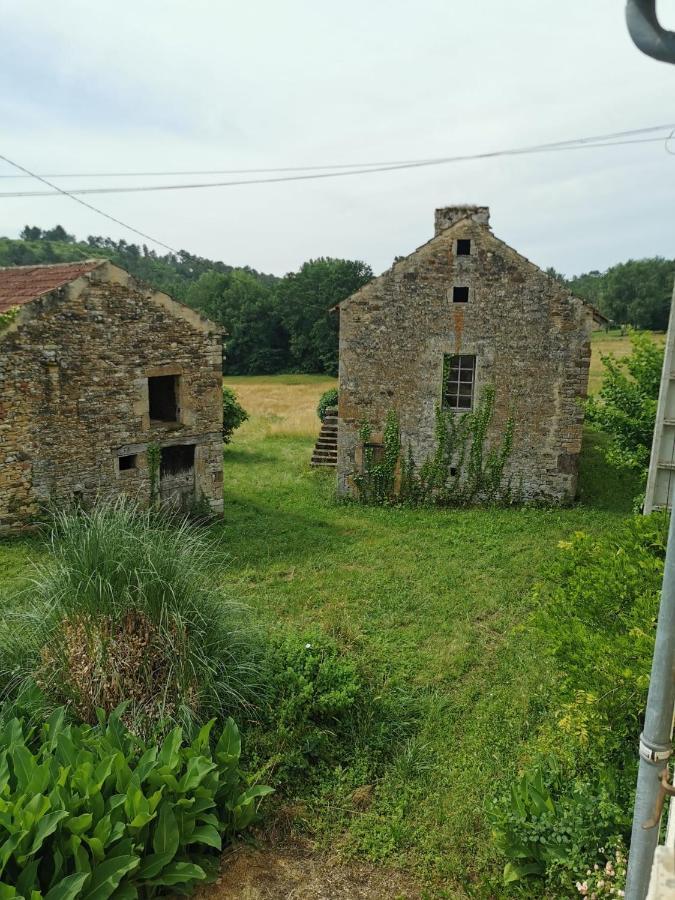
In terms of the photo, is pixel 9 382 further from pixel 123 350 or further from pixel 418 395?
pixel 418 395

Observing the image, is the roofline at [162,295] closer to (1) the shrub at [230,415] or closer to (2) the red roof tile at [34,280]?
(2) the red roof tile at [34,280]

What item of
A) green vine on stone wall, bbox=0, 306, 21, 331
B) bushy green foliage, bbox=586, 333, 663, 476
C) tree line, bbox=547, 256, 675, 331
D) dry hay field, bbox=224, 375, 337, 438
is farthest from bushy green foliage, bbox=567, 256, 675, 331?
green vine on stone wall, bbox=0, 306, 21, 331

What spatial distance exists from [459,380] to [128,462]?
727 centimetres

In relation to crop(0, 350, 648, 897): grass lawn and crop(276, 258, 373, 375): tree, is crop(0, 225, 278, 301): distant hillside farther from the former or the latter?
crop(0, 350, 648, 897): grass lawn

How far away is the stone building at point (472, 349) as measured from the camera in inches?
524

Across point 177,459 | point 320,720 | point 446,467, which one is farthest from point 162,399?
point 320,720

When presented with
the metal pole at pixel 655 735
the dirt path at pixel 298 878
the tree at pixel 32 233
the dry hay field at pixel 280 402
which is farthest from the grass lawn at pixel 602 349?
the tree at pixel 32 233

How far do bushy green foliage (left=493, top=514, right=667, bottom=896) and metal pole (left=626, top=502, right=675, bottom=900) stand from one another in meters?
1.26

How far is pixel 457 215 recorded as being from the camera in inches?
549

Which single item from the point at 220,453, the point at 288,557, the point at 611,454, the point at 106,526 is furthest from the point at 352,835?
the point at 220,453

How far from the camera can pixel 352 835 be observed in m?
4.78

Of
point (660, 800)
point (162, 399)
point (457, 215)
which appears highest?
point (457, 215)

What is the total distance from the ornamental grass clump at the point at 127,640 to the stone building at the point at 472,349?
8627 mm

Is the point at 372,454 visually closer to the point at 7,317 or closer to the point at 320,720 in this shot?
the point at 7,317
